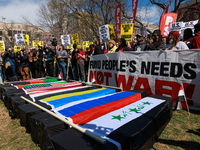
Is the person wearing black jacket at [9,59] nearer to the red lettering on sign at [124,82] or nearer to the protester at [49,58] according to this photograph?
the protester at [49,58]

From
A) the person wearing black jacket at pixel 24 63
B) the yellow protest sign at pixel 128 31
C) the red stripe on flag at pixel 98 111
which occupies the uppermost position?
the yellow protest sign at pixel 128 31

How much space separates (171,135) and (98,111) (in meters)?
1.54

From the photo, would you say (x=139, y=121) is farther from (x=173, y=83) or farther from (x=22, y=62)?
(x=22, y=62)

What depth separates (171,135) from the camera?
2764 millimetres

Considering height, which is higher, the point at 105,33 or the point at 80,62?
the point at 105,33

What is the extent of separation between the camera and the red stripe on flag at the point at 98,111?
2637 mm

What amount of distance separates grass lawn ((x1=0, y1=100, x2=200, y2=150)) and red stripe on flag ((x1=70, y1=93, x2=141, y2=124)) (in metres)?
0.98

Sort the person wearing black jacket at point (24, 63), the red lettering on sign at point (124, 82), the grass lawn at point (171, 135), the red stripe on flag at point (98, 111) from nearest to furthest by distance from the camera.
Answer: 1. the grass lawn at point (171, 135)
2. the red stripe on flag at point (98, 111)
3. the red lettering on sign at point (124, 82)
4. the person wearing black jacket at point (24, 63)

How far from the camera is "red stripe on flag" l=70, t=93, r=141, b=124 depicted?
8.65 ft

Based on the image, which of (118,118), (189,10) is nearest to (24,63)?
(118,118)

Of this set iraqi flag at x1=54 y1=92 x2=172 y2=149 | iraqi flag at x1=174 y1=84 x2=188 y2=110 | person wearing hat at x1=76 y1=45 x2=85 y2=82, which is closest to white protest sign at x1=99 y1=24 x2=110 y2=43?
person wearing hat at x1=76 y1=45 x2=85 y2=82

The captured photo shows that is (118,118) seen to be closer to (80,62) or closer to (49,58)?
(80,62)

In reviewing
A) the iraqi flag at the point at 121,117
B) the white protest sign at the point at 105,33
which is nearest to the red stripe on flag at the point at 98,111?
the iraqi flag at the point at 121,117

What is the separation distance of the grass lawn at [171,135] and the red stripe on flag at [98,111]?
975mm
